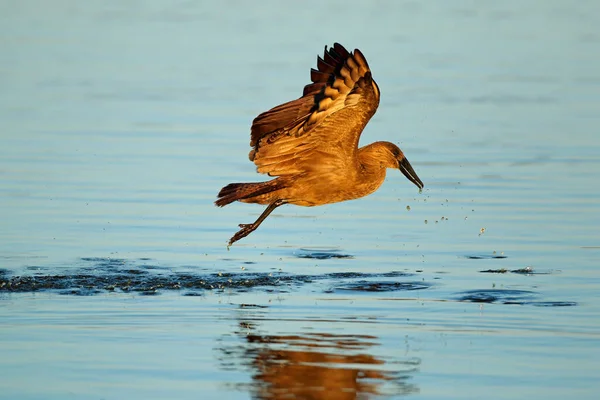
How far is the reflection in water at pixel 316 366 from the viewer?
7.73m

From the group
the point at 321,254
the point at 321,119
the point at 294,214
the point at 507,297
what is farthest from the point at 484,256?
the point at 294,214

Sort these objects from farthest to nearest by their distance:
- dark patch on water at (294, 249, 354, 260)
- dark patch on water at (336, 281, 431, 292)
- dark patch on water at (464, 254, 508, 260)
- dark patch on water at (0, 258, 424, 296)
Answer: dark patch on water at (294, 249, 354, 260) → dark patch on water at (464, 254, 508, 260) → dark patch on water at (336, 281, 431, 292) → dark patch on water at (0, 258, 424, 296)

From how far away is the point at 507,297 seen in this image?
1027cm

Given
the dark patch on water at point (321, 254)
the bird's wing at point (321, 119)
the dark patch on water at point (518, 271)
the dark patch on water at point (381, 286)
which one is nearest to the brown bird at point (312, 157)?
the bird's wing at point (321, 119)

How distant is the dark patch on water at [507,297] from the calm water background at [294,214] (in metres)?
0.03

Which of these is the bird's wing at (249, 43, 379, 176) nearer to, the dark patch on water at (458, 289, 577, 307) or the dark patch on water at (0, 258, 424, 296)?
the dark patch on water at (0, 258, 424, 296)

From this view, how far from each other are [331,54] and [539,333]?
2.90 m

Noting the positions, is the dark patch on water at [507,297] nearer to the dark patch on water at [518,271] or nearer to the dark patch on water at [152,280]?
the dark patch on water at [152,280]

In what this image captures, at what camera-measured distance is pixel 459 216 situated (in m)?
13.4

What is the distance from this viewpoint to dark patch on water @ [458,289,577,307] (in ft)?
33.0

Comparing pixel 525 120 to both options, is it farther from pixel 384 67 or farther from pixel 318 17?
pixel 318 17

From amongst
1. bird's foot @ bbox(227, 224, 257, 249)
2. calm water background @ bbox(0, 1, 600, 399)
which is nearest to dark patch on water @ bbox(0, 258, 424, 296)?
calm water background @ bbox(0, 1, 600, 399)

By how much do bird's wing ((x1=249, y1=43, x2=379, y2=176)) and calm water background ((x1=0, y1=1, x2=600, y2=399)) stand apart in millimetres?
927

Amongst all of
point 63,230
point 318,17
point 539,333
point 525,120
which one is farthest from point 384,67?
point 539,333
